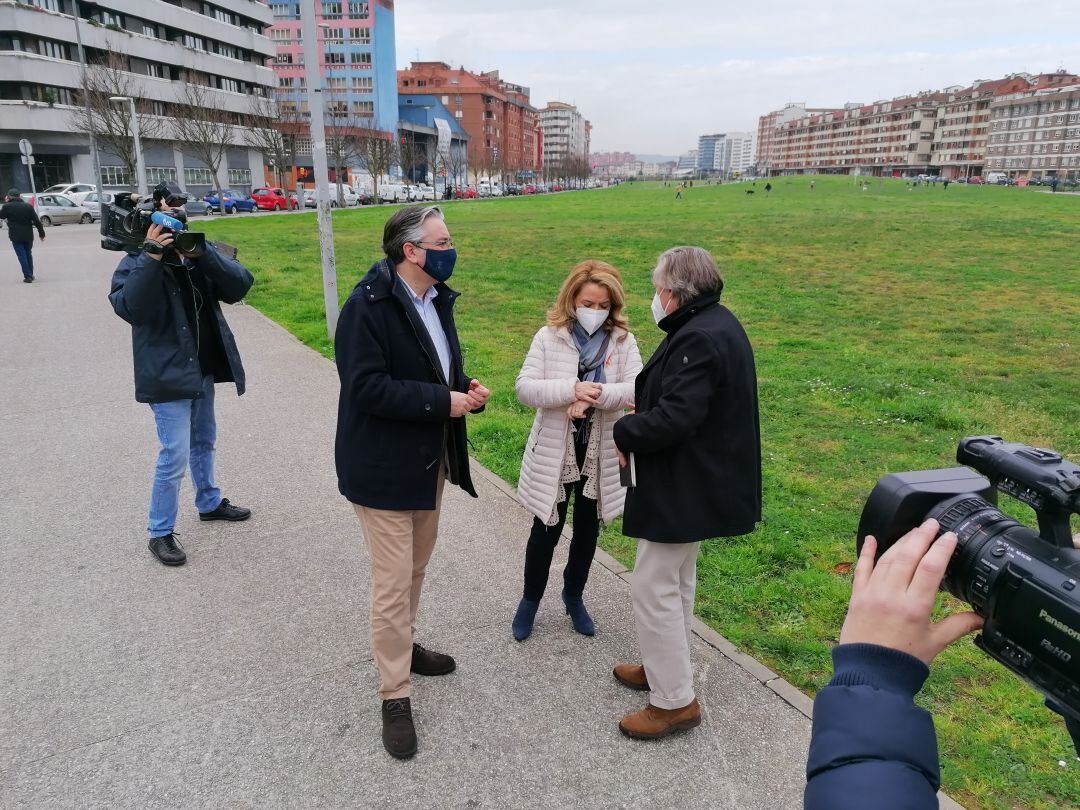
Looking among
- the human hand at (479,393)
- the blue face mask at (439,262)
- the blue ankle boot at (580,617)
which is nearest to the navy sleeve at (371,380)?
the human hand at (479,393)

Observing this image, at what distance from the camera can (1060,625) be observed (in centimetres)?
98

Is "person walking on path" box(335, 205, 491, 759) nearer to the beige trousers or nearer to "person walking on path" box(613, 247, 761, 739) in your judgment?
"person walking on path" box(613, 247, 761, 739)

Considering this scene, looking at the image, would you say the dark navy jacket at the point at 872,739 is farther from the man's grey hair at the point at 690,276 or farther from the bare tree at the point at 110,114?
the bare tree at the point at 110,114

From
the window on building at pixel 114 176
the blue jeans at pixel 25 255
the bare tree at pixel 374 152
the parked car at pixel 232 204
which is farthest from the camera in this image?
the bare tree at pixel 374 152

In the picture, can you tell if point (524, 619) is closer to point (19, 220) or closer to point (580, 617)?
point (580, 617)

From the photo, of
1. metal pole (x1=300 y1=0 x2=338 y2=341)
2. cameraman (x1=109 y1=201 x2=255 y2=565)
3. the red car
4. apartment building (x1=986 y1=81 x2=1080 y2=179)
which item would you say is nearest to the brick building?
the red car

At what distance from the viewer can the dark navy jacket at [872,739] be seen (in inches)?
37.7

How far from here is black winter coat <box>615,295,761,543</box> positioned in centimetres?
274

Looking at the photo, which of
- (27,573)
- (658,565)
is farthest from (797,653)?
(27,573)

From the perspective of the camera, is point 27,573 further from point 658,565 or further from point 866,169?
point 866,169

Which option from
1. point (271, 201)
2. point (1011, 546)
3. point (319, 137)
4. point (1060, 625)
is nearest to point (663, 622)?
point (1011, 546)

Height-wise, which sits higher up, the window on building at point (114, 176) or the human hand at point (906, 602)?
the window on building at point (114, 176)

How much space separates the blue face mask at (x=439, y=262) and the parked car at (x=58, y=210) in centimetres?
3725

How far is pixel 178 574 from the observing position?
4.30 metres
